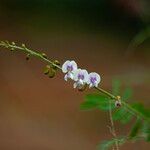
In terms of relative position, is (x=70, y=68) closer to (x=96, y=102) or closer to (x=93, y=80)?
(x=93, y=80)

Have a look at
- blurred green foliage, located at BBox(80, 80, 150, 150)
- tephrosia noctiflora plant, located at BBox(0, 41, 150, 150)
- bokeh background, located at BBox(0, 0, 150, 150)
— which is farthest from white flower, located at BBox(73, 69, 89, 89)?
bokeh background, located at BBox(0, 0, 150, 150)

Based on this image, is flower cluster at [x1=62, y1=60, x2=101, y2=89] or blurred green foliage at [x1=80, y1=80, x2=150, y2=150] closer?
flower cluster at [x1=62, y1=60, x2=101, y2=89]

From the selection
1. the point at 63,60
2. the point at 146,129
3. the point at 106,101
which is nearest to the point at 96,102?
the point at 106,101

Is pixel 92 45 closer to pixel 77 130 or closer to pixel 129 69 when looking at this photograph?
pixel 129 69

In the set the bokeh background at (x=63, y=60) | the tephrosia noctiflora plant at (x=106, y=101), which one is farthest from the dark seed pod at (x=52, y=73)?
the bokeh background at (x=63, y=60)

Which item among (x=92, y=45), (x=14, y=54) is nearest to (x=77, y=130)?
(x=14, y=54)

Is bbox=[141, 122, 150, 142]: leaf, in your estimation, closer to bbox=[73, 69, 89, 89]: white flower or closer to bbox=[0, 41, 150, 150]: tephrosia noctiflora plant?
bbox=[0, 41, 150, 150]: tephrosia noctiflora plant
